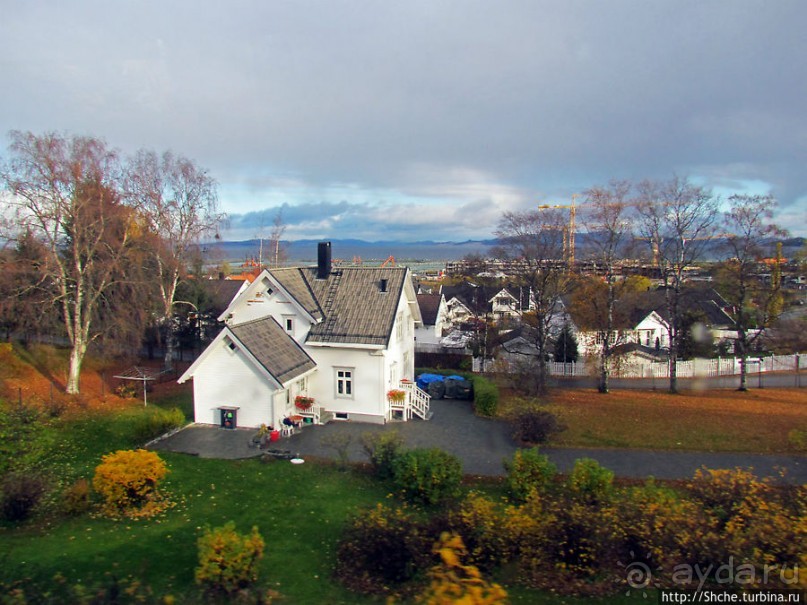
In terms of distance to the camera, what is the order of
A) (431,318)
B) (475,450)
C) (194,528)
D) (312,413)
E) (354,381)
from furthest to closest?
(431,318)
(354,381)
(312,413)
(475,450)
(194,528)

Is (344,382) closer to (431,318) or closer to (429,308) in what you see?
(431,318)

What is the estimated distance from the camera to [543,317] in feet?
82.6

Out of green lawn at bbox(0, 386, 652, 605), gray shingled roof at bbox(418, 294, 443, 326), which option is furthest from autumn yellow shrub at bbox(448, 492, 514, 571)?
gray shingled roof at bbox(418, 294, 443, 326)

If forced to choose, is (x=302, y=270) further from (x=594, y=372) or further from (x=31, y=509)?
(x=594, y=372)

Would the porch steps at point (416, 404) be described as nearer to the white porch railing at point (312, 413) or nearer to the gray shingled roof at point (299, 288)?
the white porch railing at point (312, 413)

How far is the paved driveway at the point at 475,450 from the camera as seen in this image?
15.1 metres

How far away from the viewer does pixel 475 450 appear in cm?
1694

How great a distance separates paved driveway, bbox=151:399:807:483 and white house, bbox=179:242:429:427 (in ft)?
2.78

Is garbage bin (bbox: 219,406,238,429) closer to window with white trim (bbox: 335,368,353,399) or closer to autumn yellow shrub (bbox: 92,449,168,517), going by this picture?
Result: window with white trim (bbox: 335,368,353,399)

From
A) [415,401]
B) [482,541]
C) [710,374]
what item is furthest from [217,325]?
[710,374]

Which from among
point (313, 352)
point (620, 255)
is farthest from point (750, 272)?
point (313, 352)

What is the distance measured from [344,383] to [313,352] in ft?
5.79

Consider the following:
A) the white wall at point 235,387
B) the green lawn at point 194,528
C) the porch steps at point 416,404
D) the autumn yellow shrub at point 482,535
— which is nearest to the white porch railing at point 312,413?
the white wall at point 235,387

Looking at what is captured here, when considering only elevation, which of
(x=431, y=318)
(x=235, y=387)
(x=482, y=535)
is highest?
(x=431, y=318)
